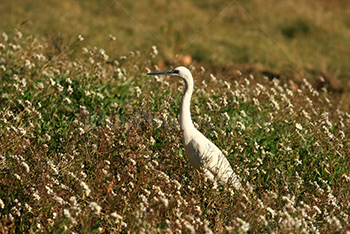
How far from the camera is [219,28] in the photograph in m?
15.3

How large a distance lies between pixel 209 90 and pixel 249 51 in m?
6.73

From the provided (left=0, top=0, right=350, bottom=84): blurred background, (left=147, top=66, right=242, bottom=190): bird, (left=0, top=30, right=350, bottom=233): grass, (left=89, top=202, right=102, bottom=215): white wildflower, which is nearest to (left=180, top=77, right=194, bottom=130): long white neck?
(left=147, top=66, right=242, bottom=190): bird

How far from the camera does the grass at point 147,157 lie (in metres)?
3.84

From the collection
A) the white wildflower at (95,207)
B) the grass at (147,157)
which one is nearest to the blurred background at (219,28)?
the grass at (147,157)

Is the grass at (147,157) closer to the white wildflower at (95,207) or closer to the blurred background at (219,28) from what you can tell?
the white wildflower at (95,207)

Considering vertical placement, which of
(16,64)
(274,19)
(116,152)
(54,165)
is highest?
(54,165)

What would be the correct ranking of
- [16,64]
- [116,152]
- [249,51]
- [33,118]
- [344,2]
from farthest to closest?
[344,2] < [249,51] < [16,64] < [33,118] < [116,152]

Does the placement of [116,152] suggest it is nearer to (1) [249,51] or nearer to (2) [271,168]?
(2) [271,168]

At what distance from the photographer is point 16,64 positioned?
21.3ft

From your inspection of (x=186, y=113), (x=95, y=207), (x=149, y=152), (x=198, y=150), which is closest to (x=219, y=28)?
(x=186, y=113)

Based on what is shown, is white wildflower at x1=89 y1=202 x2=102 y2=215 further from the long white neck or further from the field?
the long white neck

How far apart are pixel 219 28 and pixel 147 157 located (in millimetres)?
11320

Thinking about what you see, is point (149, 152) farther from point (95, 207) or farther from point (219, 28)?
point (219, 28)

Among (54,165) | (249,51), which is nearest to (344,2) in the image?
(249,51)
